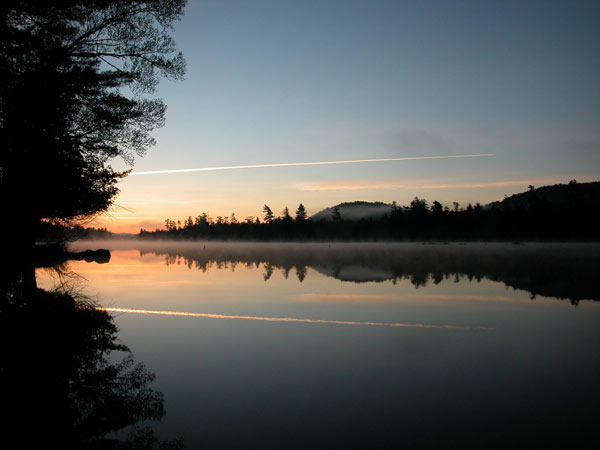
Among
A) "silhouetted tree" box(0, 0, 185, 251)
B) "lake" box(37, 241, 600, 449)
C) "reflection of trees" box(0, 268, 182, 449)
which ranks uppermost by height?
"silhouetted tree" box(0, 0, 185, 251)

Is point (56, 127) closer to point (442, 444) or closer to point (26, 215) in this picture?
point (26, 215)

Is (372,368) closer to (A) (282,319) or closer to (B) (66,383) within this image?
(A) (282,319)

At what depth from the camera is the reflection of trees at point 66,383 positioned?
19.4 feet

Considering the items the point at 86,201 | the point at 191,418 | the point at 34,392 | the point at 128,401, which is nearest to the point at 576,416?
the point at 191,418

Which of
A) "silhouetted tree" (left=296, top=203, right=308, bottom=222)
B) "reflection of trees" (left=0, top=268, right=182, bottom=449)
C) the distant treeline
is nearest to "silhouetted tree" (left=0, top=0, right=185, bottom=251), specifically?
"reflection of trees" (left=0, top=268, right=182, bottom=449)

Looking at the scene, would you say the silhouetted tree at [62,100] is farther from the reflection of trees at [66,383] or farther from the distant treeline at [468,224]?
the distant treeline at [468,224]

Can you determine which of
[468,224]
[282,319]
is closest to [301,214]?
[468,224]

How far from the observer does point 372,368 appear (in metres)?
9.41

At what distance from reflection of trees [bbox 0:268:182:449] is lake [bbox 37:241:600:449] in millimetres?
474

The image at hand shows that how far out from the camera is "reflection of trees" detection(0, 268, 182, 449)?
19.4ft

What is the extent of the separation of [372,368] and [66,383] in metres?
6.34

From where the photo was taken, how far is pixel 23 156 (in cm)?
1045

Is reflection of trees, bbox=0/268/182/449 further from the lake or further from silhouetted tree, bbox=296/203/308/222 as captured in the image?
silhouetted tree, bbox=296/203/308/222

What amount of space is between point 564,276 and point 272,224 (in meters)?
157
